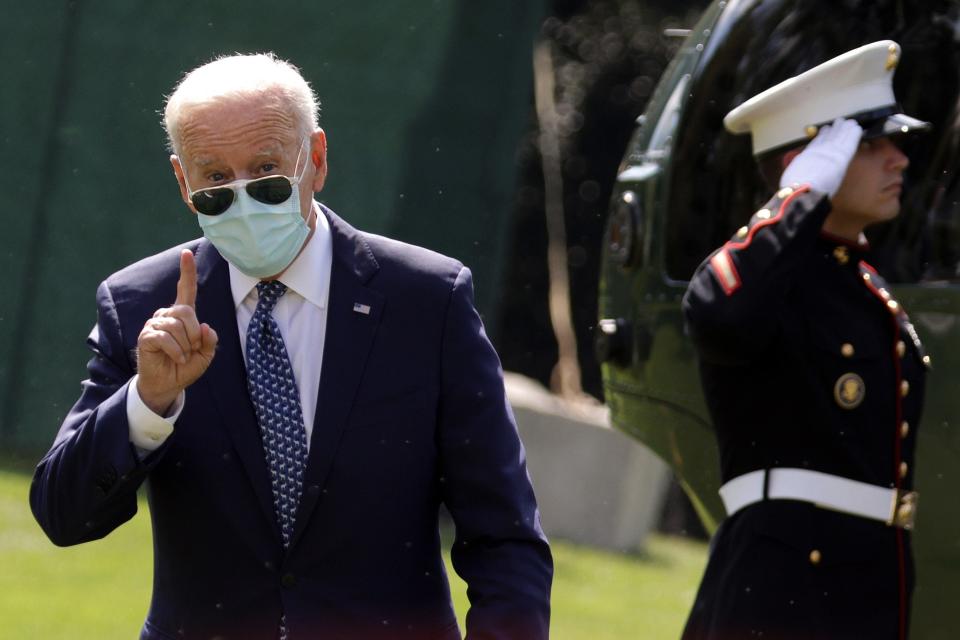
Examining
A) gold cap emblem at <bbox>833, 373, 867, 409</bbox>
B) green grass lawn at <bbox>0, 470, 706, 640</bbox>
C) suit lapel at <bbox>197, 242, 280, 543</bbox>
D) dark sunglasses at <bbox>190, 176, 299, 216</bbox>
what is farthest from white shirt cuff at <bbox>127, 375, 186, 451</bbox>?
green grass lawn at <bbox>0, 470, 706, 640</bbox>

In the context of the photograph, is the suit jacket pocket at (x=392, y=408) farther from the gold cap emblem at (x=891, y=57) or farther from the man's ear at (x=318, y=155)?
the gold cap emblem at (x=891, y=57)

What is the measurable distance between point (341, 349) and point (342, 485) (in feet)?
0.73

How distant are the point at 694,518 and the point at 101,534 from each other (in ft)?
32.3

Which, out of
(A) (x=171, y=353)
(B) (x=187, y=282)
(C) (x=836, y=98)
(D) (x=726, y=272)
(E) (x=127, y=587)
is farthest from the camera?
(E) (x=127, y=587)

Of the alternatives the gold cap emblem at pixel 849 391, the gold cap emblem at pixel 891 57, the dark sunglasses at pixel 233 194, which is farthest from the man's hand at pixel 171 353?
the gold cap emblem at pixel 891 57

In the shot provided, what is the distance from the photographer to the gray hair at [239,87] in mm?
2898

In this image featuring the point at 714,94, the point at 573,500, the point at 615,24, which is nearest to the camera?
the point at 714,94

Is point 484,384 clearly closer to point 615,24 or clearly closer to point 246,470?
point 246,470

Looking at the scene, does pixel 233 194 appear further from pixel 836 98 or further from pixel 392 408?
pixel 836 98

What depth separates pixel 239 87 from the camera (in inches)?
114

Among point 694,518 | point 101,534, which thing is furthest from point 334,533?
point 694,518

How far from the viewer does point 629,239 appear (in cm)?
542

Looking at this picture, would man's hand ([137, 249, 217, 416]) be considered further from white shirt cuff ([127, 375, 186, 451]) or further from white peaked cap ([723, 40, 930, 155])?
white peaked cap ([723, 40, 930, 155])

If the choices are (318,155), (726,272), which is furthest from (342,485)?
(726,272)
